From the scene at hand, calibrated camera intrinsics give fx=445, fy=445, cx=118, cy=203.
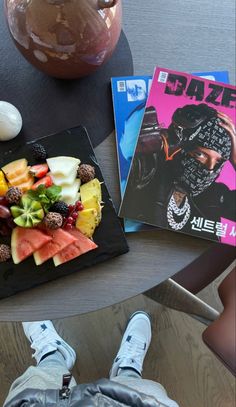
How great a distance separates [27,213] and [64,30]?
1.01ft

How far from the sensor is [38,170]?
0.80m

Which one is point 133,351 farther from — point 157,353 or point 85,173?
point 85,173

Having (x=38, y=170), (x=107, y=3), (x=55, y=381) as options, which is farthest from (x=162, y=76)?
(x=55, y=381)

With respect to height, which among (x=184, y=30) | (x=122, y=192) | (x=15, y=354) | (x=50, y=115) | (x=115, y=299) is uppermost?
(x=184, y=30)

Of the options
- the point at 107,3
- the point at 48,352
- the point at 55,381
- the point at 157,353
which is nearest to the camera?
the point at 107,3

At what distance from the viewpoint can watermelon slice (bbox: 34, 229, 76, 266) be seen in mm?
762

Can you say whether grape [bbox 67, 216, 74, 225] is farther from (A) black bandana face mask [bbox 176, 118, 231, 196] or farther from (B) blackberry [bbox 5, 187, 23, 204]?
(A) black bandana face mask [bbox 176, 118, 231, 196]

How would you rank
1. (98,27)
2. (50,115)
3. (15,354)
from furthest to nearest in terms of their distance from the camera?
(15,354), (50,115), (98,27)

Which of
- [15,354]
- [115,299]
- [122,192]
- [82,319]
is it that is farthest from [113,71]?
[15,354]

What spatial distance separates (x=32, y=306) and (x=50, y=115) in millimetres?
363

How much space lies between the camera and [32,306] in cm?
77

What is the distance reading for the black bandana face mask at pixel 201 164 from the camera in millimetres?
802

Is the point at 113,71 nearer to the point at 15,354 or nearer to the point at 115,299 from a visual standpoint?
the point at 115,299

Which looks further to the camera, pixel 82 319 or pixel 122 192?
pixel 82 319
